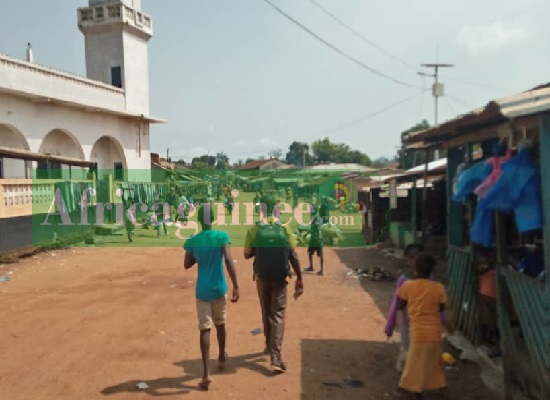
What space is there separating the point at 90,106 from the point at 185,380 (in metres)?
19.5

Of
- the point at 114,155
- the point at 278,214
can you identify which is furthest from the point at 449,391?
the point at 114,155

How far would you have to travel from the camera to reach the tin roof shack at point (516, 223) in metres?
3.47

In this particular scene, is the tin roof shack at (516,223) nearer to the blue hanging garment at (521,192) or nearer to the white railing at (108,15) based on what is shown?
the blue hanging garment at (521,192)

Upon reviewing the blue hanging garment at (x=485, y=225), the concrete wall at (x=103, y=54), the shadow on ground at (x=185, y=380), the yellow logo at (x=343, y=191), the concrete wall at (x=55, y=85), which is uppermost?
the concrete wall at (x=103, y=54)

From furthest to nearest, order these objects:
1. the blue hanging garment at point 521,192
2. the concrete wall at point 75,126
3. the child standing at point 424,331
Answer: the concrete wall at point 75,126, the child standing at point 424,331, the blue hanging garment at point 521,192

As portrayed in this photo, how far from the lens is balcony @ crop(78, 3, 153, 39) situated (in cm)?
2442

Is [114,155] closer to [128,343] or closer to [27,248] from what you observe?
[27,248]

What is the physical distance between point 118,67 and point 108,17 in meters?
2.51

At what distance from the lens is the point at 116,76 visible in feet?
83.6

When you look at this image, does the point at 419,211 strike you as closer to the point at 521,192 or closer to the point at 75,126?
the point at 521,192

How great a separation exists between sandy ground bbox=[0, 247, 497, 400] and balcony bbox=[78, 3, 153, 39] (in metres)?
18.3

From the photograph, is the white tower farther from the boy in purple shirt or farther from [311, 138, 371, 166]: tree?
[311, 138, 371, 166]: tree

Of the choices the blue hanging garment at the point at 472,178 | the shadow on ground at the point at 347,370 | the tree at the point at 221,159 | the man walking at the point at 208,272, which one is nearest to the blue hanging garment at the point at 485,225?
the blue hanging garment at the point at 472,178

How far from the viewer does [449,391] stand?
4.34m
